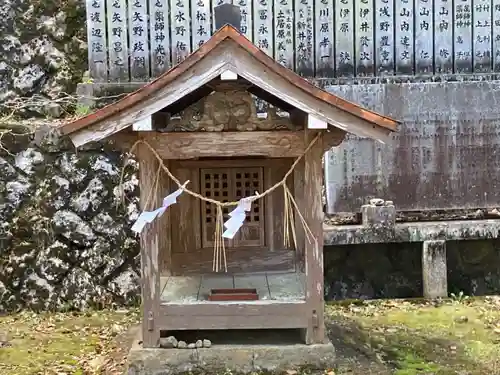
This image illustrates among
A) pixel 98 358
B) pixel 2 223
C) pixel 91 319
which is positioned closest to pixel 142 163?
pixel 98 358

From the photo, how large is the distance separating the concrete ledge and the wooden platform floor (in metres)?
1.86

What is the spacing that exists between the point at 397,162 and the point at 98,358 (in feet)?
16.9

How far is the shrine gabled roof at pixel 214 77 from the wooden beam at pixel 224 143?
0.38 metres

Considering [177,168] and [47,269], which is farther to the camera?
[47,269]

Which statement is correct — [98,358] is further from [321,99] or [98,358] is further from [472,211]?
[472,211]

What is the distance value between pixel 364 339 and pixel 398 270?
2.51 metres

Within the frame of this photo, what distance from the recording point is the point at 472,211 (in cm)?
955

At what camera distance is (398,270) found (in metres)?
9.61

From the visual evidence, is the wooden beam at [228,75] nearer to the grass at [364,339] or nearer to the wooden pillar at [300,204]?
the wooden pillar at [300,204]

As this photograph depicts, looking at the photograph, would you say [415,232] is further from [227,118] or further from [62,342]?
[62,342]

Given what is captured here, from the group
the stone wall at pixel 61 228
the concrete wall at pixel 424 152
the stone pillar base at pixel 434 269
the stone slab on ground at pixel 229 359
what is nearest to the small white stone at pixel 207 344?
the stone slab on ground at pixel 229 359

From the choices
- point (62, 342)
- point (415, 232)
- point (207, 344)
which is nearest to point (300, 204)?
point (207, 344)

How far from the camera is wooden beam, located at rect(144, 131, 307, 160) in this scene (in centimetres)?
603

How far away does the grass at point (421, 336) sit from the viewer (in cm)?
650
